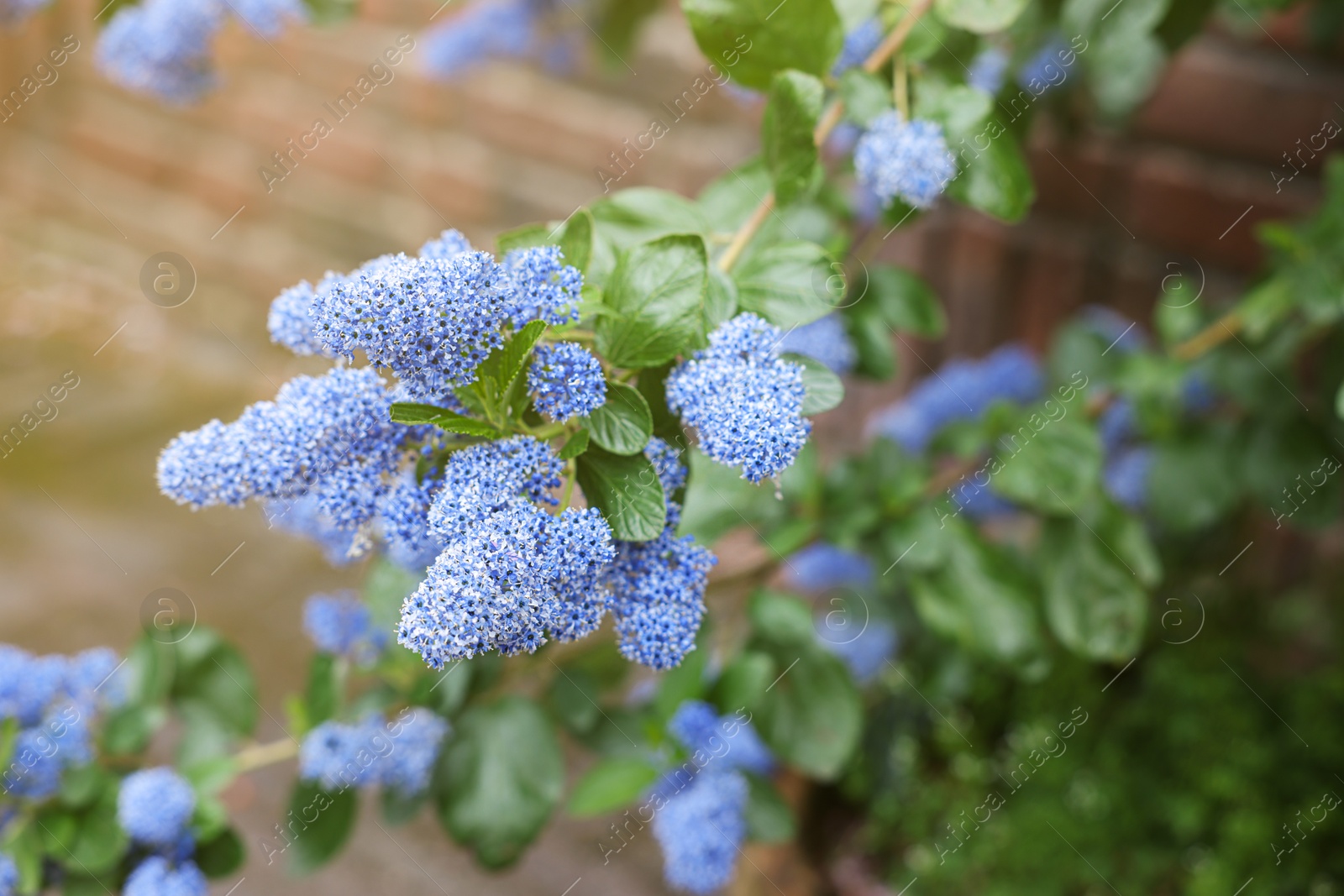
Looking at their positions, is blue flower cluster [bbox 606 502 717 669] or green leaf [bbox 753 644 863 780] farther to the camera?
green leaf [bbox 753 644 863 780]

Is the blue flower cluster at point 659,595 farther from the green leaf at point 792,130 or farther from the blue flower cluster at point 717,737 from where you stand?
the blue flower cluster at point 717,737

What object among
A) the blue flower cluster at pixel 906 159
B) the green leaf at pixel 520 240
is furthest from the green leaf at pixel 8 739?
the blue flower cluster at pixel 906 159

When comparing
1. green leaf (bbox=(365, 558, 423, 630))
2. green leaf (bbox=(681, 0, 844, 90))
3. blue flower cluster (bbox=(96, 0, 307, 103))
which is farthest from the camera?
blue flower cluster (bbox=(96, 0, 307, 103))

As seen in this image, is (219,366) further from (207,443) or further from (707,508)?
(207,443)

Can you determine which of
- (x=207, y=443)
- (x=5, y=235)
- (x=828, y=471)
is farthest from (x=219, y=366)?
(x=207, y=443)

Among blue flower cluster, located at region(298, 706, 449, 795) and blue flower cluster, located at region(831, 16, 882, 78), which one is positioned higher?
blue flower cluster, located at region(831, 16, 882, 78)

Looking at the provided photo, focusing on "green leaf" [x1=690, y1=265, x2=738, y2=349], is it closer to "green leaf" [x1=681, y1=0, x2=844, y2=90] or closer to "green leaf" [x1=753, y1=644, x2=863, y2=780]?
"green leaf" [x1=681, y1=0, x2=844, y2=90]

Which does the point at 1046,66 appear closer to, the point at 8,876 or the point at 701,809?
the point at 701,809

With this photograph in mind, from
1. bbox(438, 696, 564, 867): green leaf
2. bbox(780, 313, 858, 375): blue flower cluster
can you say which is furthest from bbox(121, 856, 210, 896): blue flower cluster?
bbox(780, 313, 858, 375): blue flower cluster
